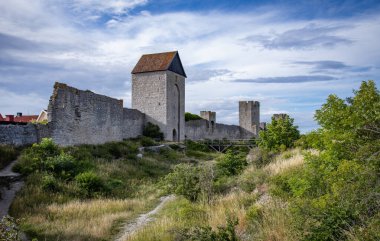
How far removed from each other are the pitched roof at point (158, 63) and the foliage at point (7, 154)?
62.5ft

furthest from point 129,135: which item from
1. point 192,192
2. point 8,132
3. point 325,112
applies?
point 325,112

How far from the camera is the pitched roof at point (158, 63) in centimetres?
3391

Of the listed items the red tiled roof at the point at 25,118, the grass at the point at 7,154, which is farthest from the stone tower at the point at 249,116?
the grass at the point at 7,154

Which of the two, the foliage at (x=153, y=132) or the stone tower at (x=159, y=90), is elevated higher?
the stone tower at (x=159, y=90)

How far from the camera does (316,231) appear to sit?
5.39 metres

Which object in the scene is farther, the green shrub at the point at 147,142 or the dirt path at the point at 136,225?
the green shrub at the point at 147,142

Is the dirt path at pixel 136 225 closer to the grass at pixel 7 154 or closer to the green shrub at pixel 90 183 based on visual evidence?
the green shrub at pixel 90 183

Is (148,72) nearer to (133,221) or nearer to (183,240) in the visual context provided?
(133,221)

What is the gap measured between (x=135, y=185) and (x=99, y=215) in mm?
5778

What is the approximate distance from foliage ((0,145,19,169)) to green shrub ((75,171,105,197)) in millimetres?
3101

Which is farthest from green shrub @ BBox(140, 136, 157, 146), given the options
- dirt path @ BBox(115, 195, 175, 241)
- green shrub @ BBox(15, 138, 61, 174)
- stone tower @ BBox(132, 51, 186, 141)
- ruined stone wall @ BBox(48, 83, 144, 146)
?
dirt path @ BBox(115, 195, 175, 241)

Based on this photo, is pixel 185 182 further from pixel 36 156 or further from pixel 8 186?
pixel 36 156

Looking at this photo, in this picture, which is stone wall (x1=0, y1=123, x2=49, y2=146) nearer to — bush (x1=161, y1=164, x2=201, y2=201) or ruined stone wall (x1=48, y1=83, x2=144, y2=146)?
ruined stone wall (x1=48, y1=83, x2=144, y2=146)

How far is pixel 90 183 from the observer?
14.3 m
